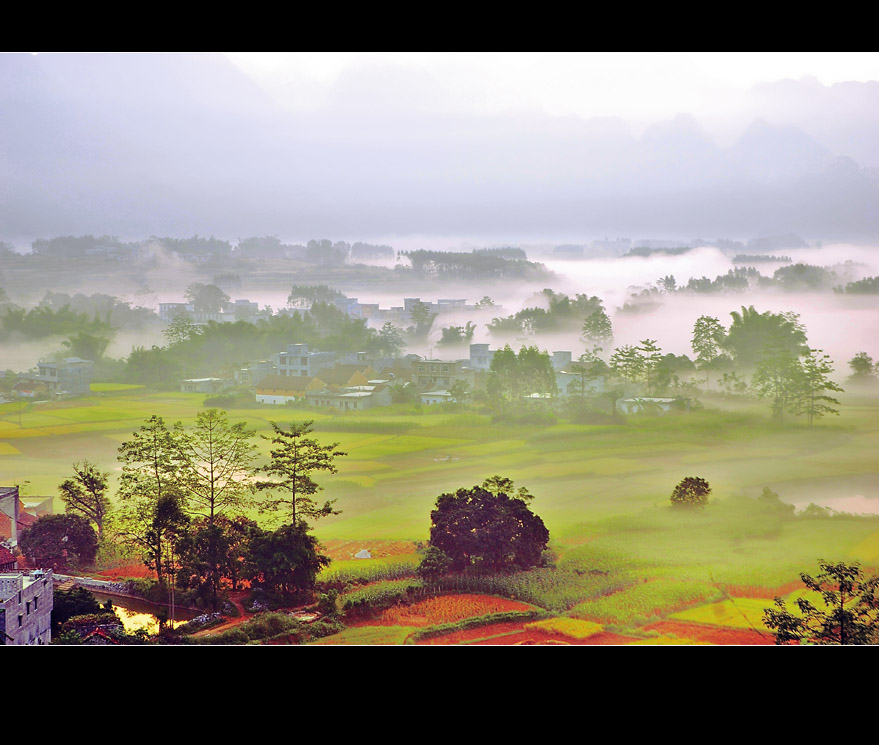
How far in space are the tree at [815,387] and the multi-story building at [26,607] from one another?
5.65m

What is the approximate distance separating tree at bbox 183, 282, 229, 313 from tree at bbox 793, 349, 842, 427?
463cm

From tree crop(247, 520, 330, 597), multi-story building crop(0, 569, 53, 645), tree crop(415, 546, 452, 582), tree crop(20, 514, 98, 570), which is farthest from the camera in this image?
tree crop(20, 514, 98, 570)

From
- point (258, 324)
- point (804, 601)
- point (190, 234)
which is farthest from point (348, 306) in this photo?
point (804, 601)

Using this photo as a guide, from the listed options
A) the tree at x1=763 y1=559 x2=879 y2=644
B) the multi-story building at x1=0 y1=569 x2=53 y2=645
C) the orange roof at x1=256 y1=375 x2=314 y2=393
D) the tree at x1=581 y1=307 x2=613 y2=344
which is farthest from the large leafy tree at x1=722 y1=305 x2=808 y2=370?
the multi-story building at x1=0 y1=569 x2=53 y2=645

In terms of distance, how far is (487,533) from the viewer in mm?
5629

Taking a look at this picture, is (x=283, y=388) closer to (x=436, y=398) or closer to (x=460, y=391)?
(x=436, y=398)

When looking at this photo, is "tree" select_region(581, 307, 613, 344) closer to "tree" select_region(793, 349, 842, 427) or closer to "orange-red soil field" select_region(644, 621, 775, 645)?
"tree" select_region(793, 349, 842, 427)

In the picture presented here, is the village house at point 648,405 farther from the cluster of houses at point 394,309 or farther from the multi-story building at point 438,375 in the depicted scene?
the cluster of houses at point 394,309

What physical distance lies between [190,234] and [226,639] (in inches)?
124

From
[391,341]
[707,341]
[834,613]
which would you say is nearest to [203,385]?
[391,341]

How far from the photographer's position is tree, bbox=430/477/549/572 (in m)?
5.63

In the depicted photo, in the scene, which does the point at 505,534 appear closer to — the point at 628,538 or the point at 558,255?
the point at 628,538
